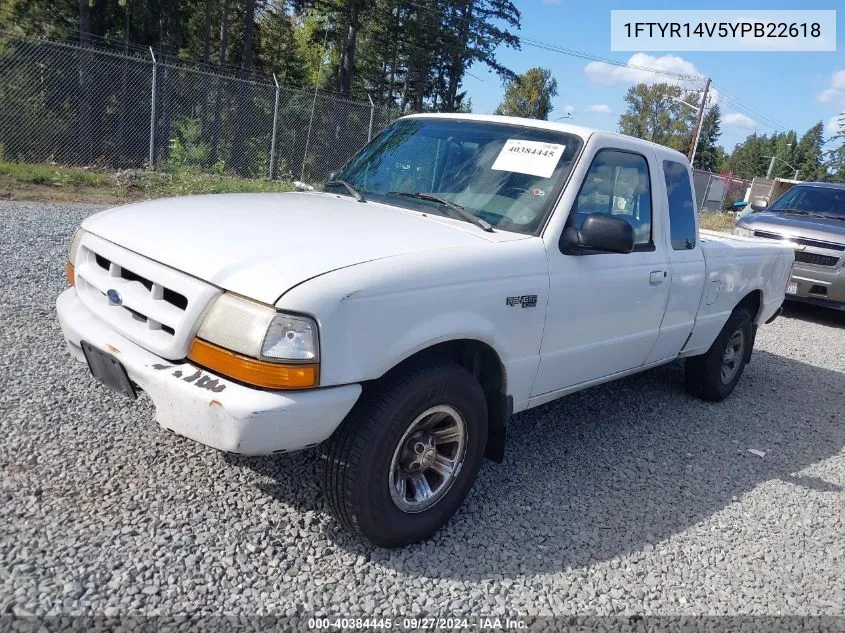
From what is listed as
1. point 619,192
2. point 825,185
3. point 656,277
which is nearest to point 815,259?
point 825,185

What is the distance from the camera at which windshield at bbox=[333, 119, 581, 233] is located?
3.26 m

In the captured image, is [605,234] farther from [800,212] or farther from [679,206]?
[800,212]

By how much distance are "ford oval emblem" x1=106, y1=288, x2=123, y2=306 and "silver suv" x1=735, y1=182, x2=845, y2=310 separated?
8.79 metres

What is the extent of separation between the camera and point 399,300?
2.43 m

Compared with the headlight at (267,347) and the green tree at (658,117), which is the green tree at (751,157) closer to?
the green tree at (658,117)

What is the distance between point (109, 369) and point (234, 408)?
73 cm

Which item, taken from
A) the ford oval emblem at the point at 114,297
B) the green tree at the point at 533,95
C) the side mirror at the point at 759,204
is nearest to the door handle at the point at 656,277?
the ford oval emblem at the point at 114,297

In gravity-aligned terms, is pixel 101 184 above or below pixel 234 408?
below

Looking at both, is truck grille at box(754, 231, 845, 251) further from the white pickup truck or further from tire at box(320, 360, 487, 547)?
tire at box(320, 360, 487, 547)

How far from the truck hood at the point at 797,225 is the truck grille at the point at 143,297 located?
366 inches

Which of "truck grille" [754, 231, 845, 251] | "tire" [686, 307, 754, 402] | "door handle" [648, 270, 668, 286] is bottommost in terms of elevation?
"tire" [686, 307, 754, 402]

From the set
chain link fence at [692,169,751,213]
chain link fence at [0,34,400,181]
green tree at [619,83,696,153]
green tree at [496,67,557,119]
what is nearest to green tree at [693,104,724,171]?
green tree at [619,83,696,153]

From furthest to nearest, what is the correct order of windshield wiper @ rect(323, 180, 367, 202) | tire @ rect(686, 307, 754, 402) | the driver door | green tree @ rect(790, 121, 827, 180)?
green tree @ rect(790, 121, 827, 180), tire @ rect(686, 307, 754, 402), windshield wiper @ rect(323, 180, 367, 202), the driver door

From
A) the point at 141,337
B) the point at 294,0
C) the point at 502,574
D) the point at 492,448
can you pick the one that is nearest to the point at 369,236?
the point at 141,337
